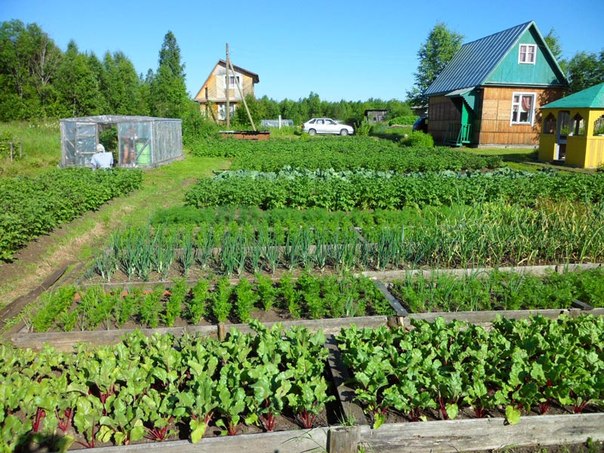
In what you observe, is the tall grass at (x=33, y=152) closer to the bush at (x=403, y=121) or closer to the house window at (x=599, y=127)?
the house window at (x=599, y=127)

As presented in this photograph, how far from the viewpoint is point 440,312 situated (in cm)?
552

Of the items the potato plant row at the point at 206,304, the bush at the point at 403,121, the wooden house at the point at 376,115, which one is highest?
the wooden house at the point at 376,115

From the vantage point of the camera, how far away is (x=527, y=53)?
2642cm

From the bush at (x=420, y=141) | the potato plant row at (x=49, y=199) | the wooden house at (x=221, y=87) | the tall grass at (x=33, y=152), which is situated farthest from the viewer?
the wooden house at (x=221, y=87)

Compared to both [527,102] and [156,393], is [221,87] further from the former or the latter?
[156,393]

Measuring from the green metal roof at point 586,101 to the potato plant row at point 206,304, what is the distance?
15643mm

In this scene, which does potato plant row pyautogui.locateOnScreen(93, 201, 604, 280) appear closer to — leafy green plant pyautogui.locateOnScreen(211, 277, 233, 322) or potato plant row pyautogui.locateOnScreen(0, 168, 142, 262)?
leafy green plant pyautogui.locateOnScreen(211, 277, 233, 322)

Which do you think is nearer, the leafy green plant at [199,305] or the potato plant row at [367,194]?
the leafy green plant at [199,305]

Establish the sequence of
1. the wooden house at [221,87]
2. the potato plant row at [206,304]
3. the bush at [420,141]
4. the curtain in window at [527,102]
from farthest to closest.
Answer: the wooden house at [221,87], the curtain in window at [527,102], the bush at [420,141], the potato plant row at [206,304]

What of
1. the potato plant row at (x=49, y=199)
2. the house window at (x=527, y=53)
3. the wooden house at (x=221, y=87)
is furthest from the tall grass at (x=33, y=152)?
the wooden house at (x=221, y=87)

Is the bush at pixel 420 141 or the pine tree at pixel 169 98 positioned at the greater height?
the pine tree at pixel 169 98

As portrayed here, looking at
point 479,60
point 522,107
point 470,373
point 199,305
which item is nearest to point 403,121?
point 479,60

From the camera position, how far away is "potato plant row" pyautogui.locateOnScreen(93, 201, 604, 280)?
6707 mm

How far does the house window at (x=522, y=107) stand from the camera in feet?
86.8
